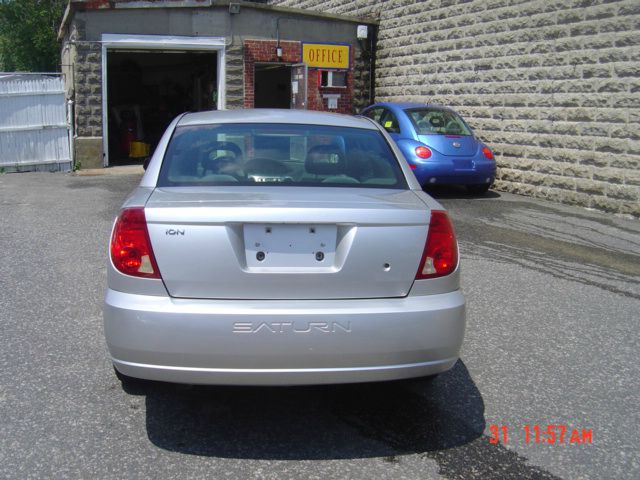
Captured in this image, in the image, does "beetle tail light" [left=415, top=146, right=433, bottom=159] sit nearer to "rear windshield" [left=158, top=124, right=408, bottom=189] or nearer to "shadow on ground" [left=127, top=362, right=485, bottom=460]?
"rear windshield" [left=158, top=124, right=408, bottom=189]

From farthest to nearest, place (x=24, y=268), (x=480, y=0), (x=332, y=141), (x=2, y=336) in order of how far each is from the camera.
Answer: (x=480, y=0)
(x=24, y=268)
(x=2, y=336)
(x=332, y=141)

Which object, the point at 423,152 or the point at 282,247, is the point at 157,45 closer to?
the point at 423,152

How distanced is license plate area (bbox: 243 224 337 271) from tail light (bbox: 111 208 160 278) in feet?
1.45

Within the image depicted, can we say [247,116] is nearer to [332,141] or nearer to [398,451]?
[332,141]

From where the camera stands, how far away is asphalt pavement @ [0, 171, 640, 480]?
123 inches

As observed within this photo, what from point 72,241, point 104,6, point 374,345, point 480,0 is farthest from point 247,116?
point 104,6

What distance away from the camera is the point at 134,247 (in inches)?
124

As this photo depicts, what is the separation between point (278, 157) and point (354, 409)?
1476mm

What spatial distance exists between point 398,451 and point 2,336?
293 cm

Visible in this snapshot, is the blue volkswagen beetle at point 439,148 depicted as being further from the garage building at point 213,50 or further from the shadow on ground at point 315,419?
the shadow on ground at point 315,419

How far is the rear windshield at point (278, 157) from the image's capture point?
3.73m

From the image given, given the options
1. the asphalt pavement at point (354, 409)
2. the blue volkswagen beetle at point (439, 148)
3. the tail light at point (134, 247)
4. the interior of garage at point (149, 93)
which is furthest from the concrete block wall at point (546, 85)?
the tail light at point (134, 247)

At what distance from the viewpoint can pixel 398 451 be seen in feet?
10.7

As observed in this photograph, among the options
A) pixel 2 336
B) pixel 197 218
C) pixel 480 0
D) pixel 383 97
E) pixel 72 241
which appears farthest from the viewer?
pixel 383 97
